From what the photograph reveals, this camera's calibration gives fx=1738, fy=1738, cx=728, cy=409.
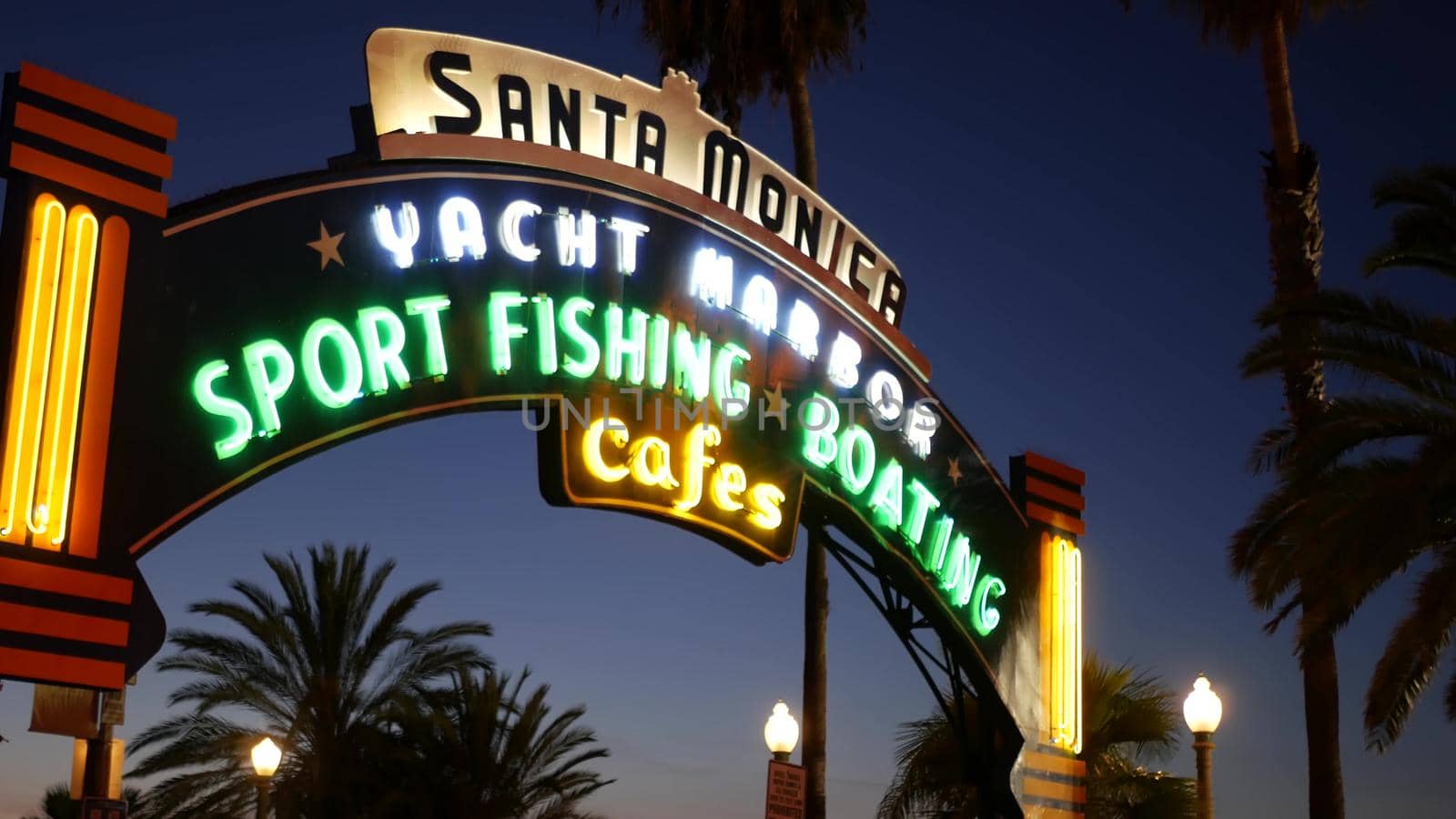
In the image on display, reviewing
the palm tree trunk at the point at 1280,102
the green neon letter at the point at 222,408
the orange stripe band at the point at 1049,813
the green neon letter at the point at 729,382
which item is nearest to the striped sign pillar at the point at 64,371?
the green neon letter at the point at 222,408

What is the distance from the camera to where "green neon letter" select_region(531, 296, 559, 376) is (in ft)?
53.1

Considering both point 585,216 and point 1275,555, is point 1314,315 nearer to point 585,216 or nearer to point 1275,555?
point 1275,555

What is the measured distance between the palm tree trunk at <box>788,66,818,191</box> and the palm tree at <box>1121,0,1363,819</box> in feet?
20.0

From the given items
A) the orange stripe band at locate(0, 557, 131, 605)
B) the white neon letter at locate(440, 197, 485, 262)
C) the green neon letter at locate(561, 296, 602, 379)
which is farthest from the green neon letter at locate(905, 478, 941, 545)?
the orange stripe band at locate(0, 557, 131, 605)

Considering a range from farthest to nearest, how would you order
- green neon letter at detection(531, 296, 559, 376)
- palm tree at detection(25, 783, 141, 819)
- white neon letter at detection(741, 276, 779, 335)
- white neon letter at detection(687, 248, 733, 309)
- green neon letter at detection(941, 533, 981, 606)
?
palm tree at detection(25, 783, 141, 819) < green neon letter at detection(941, 533, 981, 606) < white neon letter at detection(741, 276, 779, 335) < white neon letter at detection(687, 248, 733, 309) < green neon letter at detection(531, 296, 559, 376)

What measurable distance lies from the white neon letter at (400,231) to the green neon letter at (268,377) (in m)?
1.50

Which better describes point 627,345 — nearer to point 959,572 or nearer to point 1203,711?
point 959,572

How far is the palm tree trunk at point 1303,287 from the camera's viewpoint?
81.1 ft

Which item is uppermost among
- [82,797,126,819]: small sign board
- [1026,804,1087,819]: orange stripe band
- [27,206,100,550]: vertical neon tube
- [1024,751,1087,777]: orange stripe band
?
[27,206,100,550]: vertical neon tube

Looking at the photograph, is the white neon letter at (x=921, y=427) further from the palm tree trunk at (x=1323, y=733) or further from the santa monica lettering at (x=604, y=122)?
the palm tree trunk at (x=1323, y=733)

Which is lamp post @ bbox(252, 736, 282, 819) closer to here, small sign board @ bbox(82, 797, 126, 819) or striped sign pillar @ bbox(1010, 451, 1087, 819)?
small sign board @ bbox(82, 797, 126, 819)

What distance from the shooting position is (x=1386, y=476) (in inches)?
836

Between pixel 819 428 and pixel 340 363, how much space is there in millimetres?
5956

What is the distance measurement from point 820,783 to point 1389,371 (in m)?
9.75
